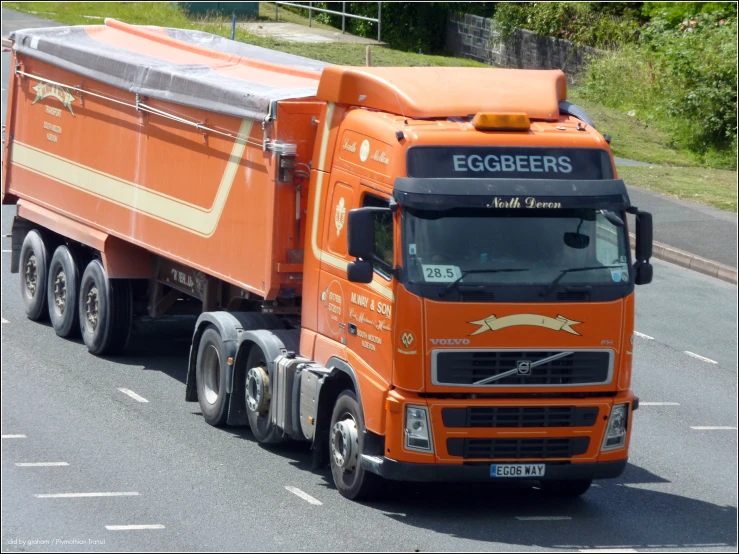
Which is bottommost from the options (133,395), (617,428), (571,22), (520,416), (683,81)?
(133,395)

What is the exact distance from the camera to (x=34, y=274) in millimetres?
17734

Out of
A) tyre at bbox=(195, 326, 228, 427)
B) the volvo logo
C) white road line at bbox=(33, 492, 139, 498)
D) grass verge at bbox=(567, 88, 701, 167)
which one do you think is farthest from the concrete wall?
white road line at bbox=(33, 492, 139, 498)

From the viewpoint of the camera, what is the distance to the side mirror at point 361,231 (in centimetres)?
1013

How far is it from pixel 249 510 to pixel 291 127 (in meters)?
3.45

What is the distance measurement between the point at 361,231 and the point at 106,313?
623 cm

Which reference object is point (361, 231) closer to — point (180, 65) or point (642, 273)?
point (642, 273)

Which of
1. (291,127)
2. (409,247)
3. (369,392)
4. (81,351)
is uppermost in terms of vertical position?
(291,127)

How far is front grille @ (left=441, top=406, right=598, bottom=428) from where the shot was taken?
10.2 metres

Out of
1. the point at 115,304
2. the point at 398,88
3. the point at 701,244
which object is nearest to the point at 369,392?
the point at 398,88

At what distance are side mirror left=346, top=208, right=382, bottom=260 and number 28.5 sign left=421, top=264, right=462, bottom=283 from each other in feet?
1.49

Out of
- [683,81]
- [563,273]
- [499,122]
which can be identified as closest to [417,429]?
[563,273]

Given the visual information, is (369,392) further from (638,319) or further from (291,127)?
(638,319)

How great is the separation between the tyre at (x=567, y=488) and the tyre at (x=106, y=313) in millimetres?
6181

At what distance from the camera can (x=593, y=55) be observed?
116 feet
